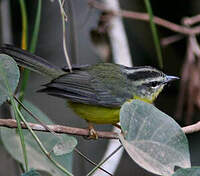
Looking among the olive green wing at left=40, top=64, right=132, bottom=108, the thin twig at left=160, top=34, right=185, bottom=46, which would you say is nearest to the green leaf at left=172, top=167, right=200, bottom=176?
the olive green wing at left=40, top=64, right=132, bottom=108

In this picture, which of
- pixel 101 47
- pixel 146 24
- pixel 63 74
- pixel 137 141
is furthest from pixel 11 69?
pixel 146 24

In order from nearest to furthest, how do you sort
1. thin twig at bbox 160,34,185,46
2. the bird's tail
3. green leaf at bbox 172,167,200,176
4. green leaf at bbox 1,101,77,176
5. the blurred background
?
green leaf at bbox 172,167,200,176
green leaf at bbox 1,101,77,176
the bird's tail
thin twig at bbox 160,34,185,46
the blurred background

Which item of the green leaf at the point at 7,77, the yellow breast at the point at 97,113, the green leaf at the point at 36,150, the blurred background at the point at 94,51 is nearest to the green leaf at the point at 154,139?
the green leaf at the point at 7,77

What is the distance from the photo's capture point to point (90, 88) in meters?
3.55

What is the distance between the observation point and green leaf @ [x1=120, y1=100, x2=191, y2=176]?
194 centimetres

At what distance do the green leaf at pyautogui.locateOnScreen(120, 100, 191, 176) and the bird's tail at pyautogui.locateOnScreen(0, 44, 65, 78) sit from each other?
117 cm

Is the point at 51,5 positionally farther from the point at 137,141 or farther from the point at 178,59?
the point at 137,141

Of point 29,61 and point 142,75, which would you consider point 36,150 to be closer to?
point 29,61

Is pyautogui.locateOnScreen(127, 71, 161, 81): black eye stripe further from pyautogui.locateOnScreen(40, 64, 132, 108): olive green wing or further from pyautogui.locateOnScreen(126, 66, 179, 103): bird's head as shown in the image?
pyautogui.locateOnScreen(40, 64, 132, 108): olive green wing

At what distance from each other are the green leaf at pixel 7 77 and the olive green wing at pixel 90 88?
1.08 m

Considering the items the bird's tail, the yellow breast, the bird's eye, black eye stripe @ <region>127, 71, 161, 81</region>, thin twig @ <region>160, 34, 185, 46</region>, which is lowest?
the yellow breast

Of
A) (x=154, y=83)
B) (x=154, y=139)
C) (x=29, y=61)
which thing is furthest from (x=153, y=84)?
(x=154, y=139)

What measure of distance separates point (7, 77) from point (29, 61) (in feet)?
3.40

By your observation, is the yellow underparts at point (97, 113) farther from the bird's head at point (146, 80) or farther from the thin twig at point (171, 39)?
the thin twig at point (171, 39)
